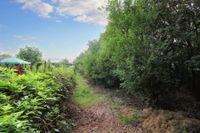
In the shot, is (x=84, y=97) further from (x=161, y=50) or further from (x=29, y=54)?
(x=29, y=54)

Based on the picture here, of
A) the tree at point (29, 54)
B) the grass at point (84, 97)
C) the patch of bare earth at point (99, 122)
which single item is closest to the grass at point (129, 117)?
the patch of bare earth at point (99, 122)

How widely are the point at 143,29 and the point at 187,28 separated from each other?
209 cm

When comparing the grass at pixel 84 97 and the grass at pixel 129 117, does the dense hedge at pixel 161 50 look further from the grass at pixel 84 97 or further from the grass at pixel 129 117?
the grass at pixel 84 97

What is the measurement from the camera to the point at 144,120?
797 centimetres

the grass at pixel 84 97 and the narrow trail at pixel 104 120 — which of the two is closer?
the narrow trail at pixel 104 120

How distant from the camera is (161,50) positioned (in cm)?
893

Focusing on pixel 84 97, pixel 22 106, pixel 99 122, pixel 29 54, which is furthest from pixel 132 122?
pixel 29 54

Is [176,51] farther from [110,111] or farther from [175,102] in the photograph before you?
[110,111]

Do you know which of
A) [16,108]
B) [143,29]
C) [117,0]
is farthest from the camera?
[117,0]

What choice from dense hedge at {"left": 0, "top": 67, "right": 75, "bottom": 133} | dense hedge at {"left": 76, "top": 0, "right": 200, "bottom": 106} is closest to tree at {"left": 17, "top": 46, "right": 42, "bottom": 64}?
dense hedge at {"left": 76, "top": 0, "right": 200, "bottom": 106}

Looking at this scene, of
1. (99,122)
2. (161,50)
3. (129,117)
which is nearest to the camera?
(99,122)

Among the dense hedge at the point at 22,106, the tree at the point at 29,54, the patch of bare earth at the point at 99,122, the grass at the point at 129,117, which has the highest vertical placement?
the tree at the point at 29,54

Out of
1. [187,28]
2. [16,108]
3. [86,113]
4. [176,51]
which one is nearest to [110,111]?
[86,113]

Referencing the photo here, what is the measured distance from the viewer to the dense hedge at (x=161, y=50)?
9.08 metres
